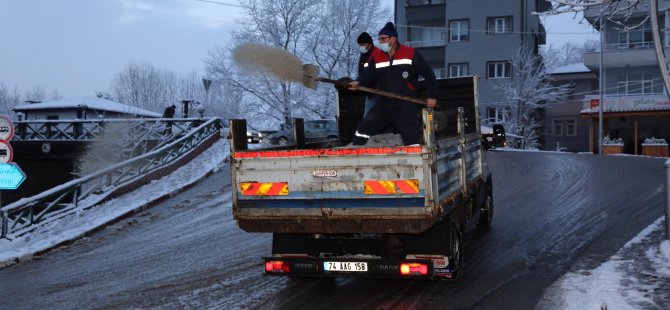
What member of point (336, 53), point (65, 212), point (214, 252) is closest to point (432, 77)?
point (214, 252)

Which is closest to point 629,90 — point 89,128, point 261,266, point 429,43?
point 429,43

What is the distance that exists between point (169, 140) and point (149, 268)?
637 inches

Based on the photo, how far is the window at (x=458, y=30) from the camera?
4619 centimetres

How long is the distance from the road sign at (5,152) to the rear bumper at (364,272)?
6693 millimetres

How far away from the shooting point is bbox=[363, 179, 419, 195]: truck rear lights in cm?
582

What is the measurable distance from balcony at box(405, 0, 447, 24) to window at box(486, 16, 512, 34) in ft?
10.5

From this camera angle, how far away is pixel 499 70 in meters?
46.5

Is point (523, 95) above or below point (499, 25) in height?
below

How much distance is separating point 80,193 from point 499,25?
121 feet

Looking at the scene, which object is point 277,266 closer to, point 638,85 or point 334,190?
point 334,190

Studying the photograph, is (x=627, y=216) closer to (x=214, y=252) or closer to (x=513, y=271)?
(x=513, y=271)

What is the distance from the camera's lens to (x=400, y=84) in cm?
733

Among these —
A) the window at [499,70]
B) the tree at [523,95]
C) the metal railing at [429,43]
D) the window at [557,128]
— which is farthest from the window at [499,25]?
the window at [557,128]

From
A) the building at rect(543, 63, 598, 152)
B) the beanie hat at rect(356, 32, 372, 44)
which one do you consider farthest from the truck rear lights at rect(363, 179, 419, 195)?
the building at rect(543, 63, 598, 152)
